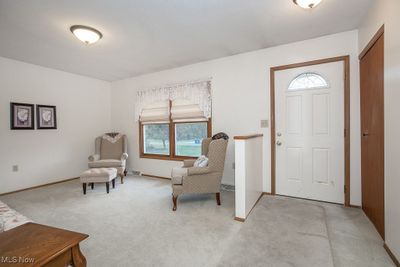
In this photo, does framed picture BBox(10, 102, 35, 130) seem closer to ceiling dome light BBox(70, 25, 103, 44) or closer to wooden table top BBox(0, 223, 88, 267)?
ceiling dome light BBox(70, 25, 103, 44)

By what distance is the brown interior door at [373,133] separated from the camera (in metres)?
1.90

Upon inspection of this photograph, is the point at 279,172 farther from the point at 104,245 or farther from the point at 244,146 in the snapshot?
the point at 104,245

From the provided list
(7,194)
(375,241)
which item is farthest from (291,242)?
(7,194)

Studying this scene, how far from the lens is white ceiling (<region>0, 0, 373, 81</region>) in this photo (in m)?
2.10

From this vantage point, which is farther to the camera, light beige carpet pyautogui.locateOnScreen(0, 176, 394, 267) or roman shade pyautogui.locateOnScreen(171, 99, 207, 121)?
roman shade pyautogui.locateOnScreen(171, 99, 207, 121)

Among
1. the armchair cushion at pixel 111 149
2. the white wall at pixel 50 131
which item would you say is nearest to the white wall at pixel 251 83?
the armchair cushion at pixel 111 149

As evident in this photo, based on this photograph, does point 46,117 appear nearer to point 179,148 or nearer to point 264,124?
point 179,148

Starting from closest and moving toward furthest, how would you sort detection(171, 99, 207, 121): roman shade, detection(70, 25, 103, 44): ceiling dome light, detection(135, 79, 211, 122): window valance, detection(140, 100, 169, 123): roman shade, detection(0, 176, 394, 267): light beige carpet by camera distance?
detection(0, 176, 394, 267): light beige carpet → detection(70, 25, 103, 44): ceiling dome light → detection(135, 79, 211, 122): window valance → detection(171, 99, 207, 121): roman shade → detection(140, 100, 169, 123): roman shade

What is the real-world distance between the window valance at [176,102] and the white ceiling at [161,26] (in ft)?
1.98

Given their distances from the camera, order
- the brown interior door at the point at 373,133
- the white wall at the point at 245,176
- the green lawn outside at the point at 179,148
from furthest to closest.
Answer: the green lawn outside at the point at 179,148 → the white wall at the point at 245,176 → the brown interior door at the point at 373,133

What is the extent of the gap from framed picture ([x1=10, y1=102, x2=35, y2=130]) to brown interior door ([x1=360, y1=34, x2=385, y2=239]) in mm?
5319

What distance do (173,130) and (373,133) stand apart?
331 cm

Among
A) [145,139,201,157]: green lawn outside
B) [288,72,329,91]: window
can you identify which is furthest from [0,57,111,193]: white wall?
[288,72,329,91]: window

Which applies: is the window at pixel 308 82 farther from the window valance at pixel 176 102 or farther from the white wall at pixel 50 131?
the white wall at pixel 50 131
